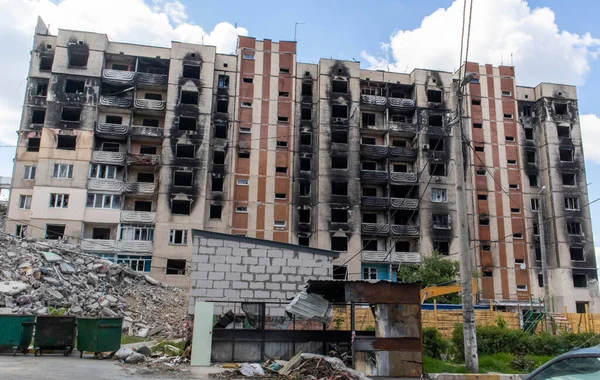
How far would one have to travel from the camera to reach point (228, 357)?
48.2 feet

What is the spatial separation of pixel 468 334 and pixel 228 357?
7.51 m

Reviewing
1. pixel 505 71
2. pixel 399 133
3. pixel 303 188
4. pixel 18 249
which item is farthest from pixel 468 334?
pixel 505 71

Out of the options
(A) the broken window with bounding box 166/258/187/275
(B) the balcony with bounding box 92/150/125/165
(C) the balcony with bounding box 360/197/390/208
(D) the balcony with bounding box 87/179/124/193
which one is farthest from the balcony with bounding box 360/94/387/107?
(D) the balcony with bounding box 87/179/124/193

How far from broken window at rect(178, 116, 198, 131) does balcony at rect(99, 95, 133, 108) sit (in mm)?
5196

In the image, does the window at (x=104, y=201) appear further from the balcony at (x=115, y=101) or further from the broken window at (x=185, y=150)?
the balcony at (x=115, y=101)

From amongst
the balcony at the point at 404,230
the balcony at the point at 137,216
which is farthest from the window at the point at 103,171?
the balcony at the point at 404,230

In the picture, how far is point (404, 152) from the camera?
161 ft

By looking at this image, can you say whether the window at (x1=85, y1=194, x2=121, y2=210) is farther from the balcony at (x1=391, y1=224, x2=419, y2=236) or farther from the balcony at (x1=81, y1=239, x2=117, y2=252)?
the balcony at (x1=391, y1=224, x2=419, y2=236)

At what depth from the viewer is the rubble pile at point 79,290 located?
22.4m

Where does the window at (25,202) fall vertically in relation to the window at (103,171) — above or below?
below

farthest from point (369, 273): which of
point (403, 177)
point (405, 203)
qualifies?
point (403, 177)

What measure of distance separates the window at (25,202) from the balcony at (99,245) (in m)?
7.34

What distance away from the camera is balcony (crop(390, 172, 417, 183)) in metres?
48.1

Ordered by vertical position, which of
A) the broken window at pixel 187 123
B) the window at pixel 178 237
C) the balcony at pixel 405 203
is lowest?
the window at pixel 178 237
